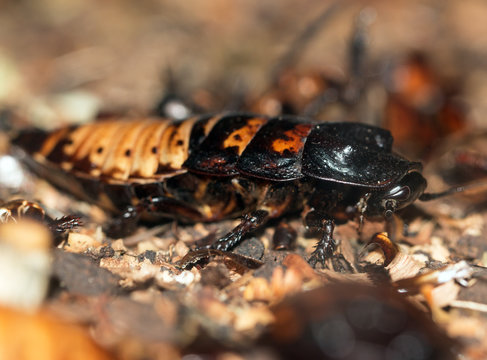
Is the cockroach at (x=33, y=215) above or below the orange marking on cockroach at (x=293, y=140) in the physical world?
below

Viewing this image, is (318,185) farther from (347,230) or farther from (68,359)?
(68,359)

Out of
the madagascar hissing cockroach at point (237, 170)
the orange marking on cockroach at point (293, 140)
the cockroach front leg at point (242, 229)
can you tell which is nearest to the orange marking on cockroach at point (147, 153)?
the madagascar hissing cockroach at point (237, 170)

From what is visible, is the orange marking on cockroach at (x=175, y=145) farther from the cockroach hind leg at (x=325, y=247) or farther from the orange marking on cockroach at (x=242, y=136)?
the cockroach hind leg at (x=325, y=247)

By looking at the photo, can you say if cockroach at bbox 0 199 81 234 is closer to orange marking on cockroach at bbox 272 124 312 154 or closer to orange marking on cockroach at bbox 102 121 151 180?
orange marking on cockroach at bbox 102 121 151 180

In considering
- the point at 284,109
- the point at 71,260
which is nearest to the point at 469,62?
the point at 284,109

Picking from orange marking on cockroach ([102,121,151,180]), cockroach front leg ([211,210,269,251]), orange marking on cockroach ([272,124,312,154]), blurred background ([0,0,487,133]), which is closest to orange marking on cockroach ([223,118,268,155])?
orange marking on cockroach ([272,124,312,154])
